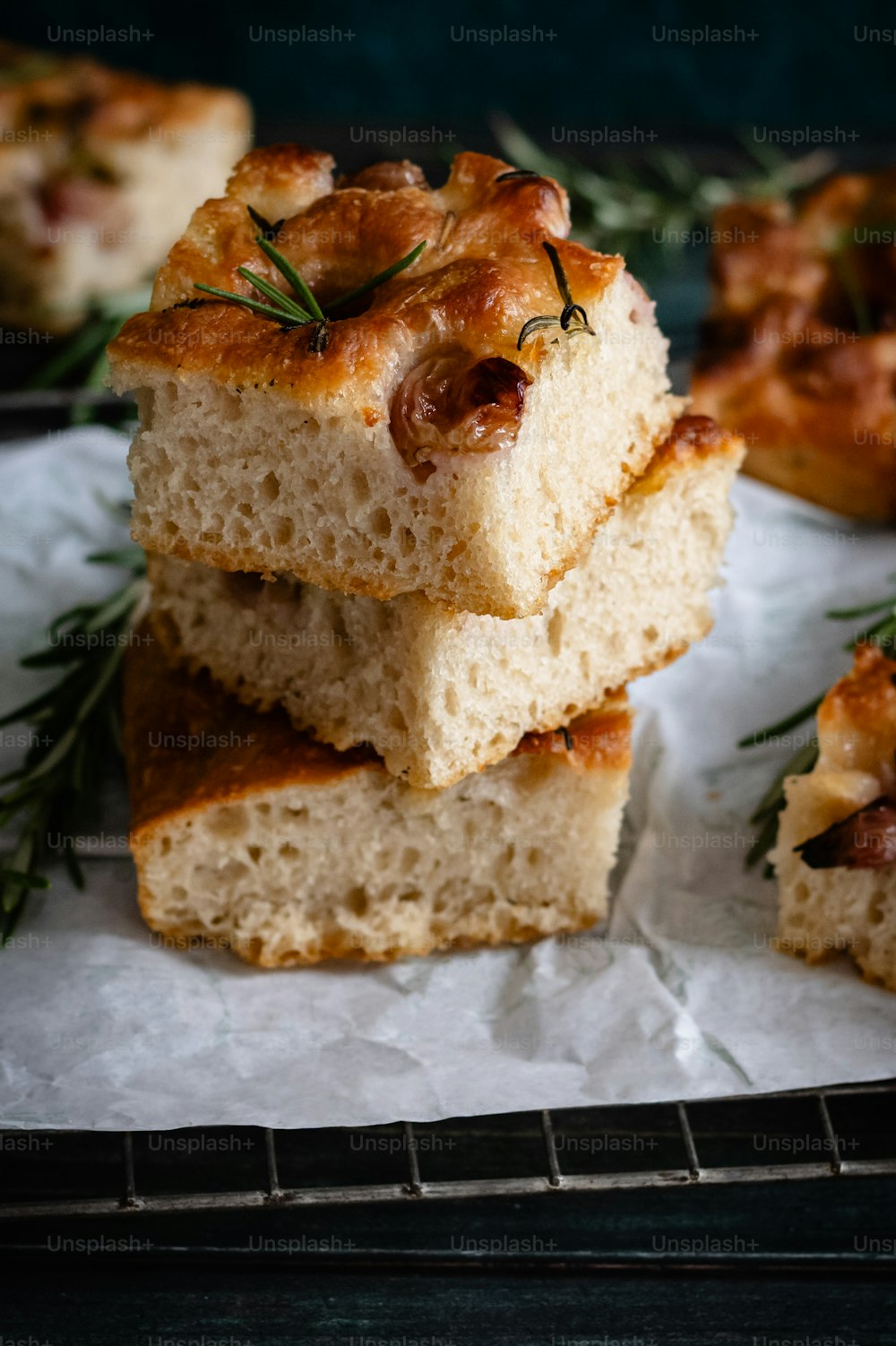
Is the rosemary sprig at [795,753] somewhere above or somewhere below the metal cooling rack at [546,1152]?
above

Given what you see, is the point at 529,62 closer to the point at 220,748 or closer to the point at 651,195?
the point at 651,195

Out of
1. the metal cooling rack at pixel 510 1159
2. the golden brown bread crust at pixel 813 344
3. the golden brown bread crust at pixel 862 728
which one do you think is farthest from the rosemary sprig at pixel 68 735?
the golden brown bread crust at pixel 813 344

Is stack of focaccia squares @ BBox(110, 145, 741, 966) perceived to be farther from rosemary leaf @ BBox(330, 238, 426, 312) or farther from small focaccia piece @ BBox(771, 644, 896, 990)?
small focaccia piece @ BBox(771, 644, 896, 990)

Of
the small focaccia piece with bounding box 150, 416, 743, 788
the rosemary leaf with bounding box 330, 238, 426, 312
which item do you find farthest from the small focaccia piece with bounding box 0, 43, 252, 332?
the rosemary leaf with bounding box 330, 238, 426, 312

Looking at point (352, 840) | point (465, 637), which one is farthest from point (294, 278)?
point (352, 840)

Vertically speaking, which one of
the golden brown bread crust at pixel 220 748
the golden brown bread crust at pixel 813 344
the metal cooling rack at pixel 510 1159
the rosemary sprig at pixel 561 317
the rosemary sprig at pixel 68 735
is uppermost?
the rosemary sprig at pixel 561 317

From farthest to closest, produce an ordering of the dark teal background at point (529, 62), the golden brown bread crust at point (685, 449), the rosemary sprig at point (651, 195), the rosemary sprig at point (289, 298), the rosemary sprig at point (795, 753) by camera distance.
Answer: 1. the dark teal background at point (529, 62)
2. the rosemary sprig at point (651, 195)
3. the rosemary sprig at point (795, 753)
4. the golden brown bread crust at point (685, 449)
5. the rosemary sprig at point (289, 298)

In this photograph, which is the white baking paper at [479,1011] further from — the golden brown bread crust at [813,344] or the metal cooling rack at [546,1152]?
the golden brown bread crust at [813,344]

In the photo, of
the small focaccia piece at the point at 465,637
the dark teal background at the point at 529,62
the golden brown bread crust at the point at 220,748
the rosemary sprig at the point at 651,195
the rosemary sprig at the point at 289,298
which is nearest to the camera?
the rosemary sprig at the point at 289,298
